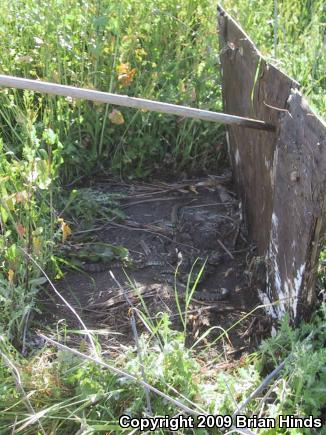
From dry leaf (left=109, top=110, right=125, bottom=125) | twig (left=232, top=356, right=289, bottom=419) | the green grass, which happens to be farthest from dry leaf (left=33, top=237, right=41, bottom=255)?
twig (left=232, top=356, right=289, bottom=419)

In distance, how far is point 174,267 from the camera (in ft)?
8.79

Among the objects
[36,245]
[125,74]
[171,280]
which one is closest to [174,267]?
[171,280]

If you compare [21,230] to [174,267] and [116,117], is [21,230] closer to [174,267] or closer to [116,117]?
[174,267]

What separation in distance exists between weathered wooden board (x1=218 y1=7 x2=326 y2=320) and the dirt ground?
0.12 m

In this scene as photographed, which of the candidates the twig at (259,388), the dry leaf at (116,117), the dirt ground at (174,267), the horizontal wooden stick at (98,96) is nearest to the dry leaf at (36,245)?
the dirt ground at (174,267)

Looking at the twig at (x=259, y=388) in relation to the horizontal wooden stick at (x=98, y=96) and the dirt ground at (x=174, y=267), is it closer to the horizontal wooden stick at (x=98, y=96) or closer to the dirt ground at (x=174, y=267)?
the dirt ground at (x=174, y=267)

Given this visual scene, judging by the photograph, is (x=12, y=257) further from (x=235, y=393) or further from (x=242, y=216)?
(x=242, y=216)

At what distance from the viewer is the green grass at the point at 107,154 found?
6.52 ft

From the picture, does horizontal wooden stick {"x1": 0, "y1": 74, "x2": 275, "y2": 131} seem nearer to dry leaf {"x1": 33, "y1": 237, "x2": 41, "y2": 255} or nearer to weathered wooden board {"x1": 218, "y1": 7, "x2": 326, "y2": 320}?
weathered wooden board {"x1": 218, "y1": 7, "x2": 326, "y2": 320}

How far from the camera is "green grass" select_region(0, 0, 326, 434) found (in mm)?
1987

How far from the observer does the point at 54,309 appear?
247cm

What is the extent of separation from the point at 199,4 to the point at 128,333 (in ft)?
6.78

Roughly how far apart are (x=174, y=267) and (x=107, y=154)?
80cm

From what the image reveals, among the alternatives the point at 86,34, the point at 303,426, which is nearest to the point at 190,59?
the point at 86,34
